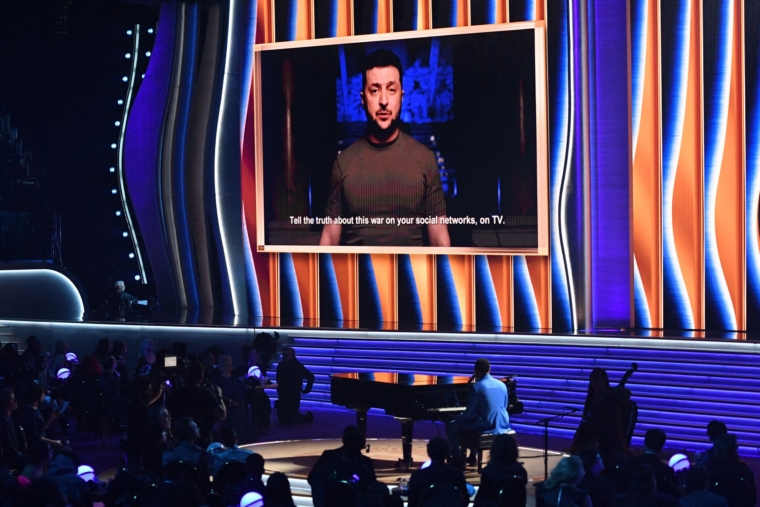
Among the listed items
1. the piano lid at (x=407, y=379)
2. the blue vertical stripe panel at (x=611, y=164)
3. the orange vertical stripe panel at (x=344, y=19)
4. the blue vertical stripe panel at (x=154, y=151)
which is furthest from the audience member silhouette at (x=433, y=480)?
the blue vertical stripe panel at (x=154, y=151)

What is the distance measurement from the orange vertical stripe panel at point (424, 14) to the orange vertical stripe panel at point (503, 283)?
3085mm

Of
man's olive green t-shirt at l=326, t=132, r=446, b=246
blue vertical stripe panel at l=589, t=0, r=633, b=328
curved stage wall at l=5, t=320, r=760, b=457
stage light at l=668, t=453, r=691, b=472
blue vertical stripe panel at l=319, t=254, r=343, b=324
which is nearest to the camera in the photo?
stage light at l=668, t=453, r=691, b=472

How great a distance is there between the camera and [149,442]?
6988mm

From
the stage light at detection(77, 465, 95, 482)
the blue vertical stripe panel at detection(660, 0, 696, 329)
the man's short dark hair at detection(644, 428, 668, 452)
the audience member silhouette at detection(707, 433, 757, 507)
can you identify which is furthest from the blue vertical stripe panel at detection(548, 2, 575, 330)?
the stage light at detection(77, 465, 95, 482)

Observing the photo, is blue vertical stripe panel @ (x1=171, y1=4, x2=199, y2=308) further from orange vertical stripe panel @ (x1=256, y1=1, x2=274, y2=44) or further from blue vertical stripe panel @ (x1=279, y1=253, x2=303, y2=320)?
blue vertical stripe panel @ (x1=279, y1=253, x2=303, y2=320)

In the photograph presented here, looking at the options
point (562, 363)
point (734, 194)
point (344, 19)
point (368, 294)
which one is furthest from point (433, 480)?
point (344, 19)

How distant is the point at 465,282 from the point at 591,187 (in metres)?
2.12

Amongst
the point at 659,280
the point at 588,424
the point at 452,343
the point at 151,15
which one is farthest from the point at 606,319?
the point at 151,15

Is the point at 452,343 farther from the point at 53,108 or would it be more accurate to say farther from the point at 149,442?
the point at 53,108

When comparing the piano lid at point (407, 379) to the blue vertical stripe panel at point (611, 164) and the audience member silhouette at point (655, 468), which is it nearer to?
the audience member silhouette at point (655, 468)

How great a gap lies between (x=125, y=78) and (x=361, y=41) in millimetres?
5574

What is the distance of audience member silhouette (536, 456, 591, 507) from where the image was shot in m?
5.78

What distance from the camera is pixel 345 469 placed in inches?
262

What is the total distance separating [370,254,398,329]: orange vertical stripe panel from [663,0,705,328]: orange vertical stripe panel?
150 inches
